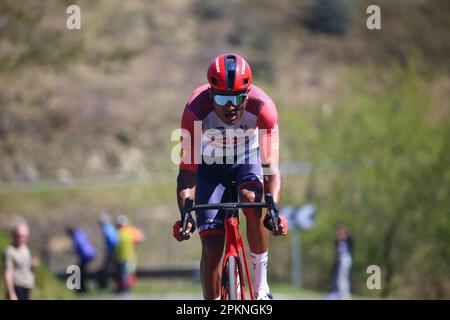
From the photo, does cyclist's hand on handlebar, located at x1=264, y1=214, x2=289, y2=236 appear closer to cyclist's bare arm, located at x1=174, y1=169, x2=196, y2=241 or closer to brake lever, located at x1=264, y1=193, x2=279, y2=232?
brake lever, located at x1=264, y1=193, x2=279, y2=232

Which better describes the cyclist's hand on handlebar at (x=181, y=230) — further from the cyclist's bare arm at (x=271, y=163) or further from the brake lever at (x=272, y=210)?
the cyclist's bare arm at (x=271, y=163)

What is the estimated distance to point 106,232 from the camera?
25484 mm

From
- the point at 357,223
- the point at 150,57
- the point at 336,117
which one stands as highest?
the point at 150,57

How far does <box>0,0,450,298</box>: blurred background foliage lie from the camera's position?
35.8 metres

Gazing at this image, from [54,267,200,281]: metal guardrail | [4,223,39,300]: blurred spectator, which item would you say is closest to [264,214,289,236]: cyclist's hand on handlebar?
[4,223,39,300]: blurred spectator

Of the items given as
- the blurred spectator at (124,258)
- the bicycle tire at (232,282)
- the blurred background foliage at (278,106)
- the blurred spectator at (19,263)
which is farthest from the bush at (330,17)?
the bicycle tire at (232,282)

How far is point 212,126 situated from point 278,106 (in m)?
33.5

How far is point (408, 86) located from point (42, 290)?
87.3ft

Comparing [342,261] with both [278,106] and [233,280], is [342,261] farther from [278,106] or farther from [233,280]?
[278,106]

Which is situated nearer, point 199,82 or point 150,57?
point 199,82

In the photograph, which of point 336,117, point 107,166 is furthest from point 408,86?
point 107,166

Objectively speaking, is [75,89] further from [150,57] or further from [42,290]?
[42,290]

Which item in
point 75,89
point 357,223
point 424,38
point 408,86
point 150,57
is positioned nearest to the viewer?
point 357,223

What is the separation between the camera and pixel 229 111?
9.06 metres
